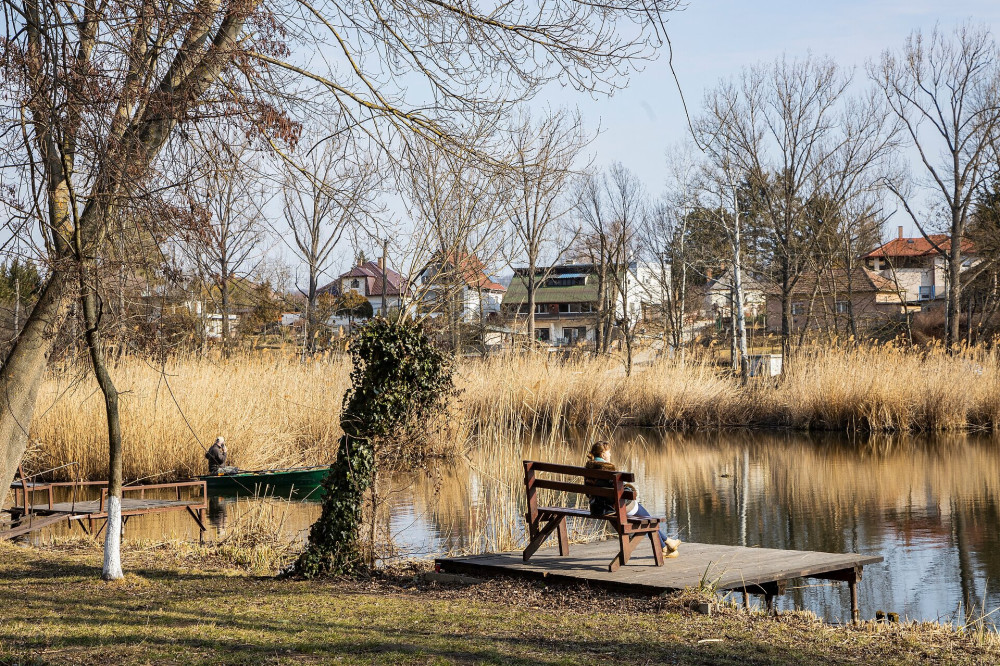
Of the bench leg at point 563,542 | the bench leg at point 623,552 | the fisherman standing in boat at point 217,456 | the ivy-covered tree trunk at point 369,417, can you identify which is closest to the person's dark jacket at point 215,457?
the fisherman standing in boat at point 217,456

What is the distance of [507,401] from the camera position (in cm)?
1331

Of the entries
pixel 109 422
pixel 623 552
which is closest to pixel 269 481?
pixel 109 422

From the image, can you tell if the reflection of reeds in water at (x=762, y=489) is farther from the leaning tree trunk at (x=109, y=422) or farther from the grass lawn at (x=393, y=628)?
the leaning tree trunk at (x=109, y=422)

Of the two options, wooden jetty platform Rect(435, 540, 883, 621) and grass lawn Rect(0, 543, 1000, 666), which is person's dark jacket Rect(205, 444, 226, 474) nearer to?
grass lawn Rect(0, 543, 1000, 666)

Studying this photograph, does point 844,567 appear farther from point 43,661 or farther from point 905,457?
point 905,457

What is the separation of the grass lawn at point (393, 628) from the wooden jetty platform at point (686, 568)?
0.23 metres

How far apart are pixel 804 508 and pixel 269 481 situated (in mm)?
8415

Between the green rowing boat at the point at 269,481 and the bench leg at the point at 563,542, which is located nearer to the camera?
the bench leg at the point at 563,542

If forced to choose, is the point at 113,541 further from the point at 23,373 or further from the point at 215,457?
the point at 215,457

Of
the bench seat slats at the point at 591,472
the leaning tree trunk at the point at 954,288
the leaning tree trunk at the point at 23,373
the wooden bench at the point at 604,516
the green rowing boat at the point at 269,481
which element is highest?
the leaning tree trunk at the point at 954,288

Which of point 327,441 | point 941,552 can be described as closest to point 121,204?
point 941,552

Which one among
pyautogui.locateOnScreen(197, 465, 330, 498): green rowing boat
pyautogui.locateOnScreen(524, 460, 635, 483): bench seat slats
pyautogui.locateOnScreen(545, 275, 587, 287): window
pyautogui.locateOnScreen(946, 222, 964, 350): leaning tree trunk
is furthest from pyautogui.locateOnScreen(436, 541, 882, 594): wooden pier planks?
pyautogui.locateOnScreen(545, 275, 587, 287): window

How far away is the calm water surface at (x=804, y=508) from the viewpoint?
1049 cm

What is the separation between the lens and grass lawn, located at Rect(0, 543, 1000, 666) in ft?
18.3
